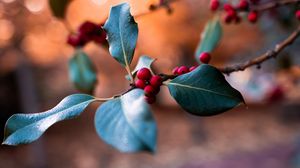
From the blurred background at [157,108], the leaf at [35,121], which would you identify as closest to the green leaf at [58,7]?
the leaf at [35,121]

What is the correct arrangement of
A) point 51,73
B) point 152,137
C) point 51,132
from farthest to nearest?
point 51,73 → point 51,132 → point 152,137

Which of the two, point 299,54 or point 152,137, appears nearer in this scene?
point 152,137

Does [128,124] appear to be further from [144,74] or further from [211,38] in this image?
[211,38]

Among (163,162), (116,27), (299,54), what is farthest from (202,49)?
(163,162)

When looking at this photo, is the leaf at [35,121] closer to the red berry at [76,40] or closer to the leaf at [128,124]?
the leaf at [128,124]

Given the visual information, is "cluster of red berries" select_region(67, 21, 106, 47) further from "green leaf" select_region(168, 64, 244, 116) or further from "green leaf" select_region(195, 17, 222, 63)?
"green leaf" select_region(168, 64, 244, 116)

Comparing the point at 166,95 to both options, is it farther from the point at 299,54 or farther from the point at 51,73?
the point at 299,54

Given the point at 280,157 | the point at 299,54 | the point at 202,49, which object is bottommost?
the point at 280,157
